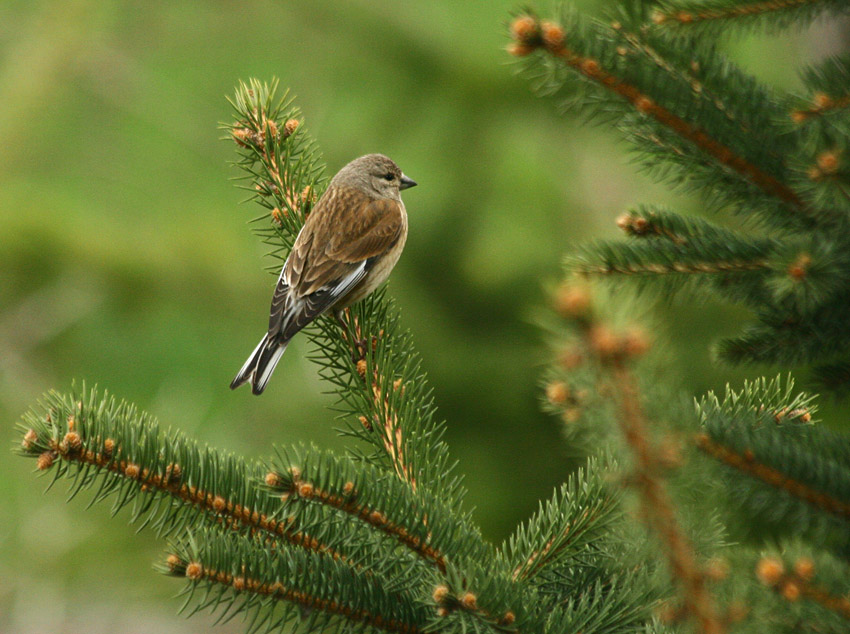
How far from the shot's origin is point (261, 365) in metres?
3.29

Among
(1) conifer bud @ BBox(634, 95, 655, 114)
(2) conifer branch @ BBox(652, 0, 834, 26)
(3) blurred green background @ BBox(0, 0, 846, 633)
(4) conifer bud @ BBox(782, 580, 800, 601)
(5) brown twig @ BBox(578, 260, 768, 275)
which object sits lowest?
(3) blurred green background @ BBox(0, 0, 846, 633)

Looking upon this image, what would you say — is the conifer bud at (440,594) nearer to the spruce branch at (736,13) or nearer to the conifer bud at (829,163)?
the conifer bud at (829,163)

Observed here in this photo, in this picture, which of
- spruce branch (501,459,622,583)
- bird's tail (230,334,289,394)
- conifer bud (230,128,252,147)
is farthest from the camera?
bird's tail (230,334,289,394)

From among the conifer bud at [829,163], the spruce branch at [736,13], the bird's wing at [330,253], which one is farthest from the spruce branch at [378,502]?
the bird's wing at [330,253]

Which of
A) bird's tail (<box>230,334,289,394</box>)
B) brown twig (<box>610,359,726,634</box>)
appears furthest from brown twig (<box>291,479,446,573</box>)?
bird's tail (<box>230,334,289,394</box>)

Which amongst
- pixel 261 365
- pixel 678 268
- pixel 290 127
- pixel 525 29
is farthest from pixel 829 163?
pixel 261 365

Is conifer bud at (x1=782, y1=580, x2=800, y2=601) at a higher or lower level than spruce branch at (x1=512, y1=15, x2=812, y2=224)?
lower

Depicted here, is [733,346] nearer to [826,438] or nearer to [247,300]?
[826,438]

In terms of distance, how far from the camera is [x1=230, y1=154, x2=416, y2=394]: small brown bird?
10.7 ft

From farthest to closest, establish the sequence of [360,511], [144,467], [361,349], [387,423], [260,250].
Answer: [260,250] → [361,349] → [387,423] → [144,467] → [360,511]

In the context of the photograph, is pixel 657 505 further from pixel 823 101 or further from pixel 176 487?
pixel 176 487

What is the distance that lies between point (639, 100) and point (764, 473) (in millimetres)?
603

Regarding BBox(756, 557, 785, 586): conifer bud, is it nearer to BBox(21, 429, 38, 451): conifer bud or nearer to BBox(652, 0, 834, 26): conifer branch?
BBox(652, 0, 834, 26): conifer branch

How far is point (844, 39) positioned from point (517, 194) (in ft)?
8.09
